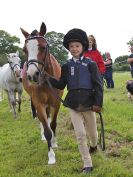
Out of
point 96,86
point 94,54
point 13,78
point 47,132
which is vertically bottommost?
point 47,132

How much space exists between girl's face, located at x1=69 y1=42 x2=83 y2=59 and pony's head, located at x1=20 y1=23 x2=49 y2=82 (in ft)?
2.16

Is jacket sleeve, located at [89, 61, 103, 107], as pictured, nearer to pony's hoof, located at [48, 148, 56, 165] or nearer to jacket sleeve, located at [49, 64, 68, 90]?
jacket sleeve, located at [49, 64, 68, 90]

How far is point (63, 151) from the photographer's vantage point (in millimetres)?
7980

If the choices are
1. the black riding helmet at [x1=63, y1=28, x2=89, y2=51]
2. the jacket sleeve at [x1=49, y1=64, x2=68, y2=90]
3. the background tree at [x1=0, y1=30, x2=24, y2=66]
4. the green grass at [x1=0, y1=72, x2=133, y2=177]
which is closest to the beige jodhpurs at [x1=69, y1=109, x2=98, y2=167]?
the green grass at [x1=0, y1=72, x2=133, y2=177]

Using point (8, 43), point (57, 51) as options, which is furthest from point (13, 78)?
point (8, 43)

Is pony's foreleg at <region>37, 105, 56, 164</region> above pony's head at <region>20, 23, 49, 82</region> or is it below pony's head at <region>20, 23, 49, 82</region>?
below

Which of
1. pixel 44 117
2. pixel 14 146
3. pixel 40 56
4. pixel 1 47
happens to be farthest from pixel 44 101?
pixel 1 47

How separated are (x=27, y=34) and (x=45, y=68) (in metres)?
0.72

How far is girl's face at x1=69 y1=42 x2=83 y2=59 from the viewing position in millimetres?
6266

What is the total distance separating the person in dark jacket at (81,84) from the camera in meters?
6.27

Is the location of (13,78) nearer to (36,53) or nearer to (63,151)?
(63,151)

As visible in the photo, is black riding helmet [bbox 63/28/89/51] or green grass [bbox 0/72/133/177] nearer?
black riding helmet [bbox 63/28/89/51]

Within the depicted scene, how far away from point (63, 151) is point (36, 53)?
224 centimetres

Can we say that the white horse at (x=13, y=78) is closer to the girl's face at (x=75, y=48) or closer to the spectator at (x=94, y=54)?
the spectator at (x=94, y=54)
